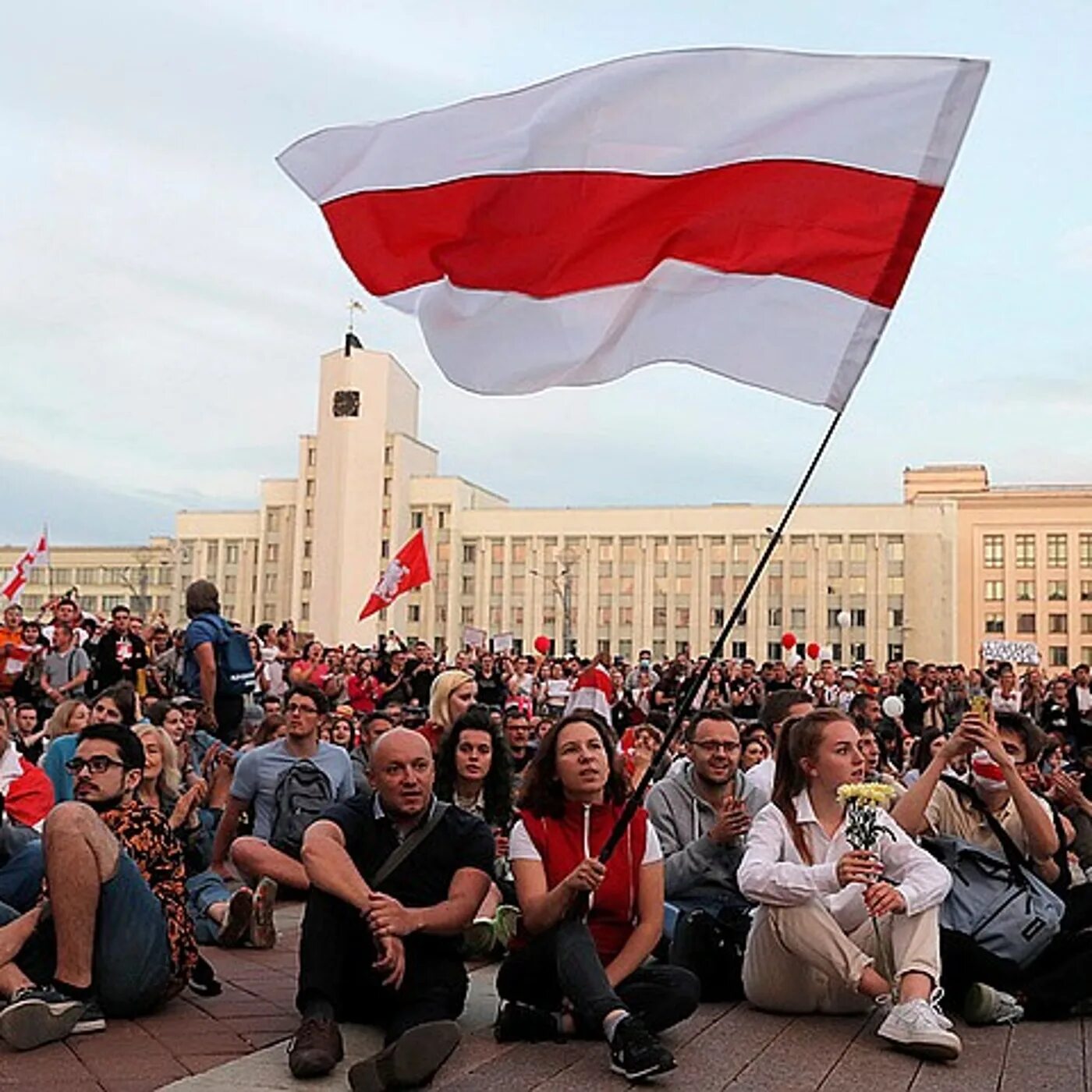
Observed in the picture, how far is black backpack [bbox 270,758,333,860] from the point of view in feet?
27.2

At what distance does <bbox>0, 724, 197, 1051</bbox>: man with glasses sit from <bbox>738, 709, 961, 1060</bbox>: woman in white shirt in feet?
7.09

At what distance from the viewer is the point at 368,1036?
5238 mm

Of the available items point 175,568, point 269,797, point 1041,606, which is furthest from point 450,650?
point 269,797

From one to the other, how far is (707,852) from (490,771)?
1.43m

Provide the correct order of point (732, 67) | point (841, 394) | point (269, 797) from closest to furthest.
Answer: point (841, 394)
point (732, 67)
point (269, 797)

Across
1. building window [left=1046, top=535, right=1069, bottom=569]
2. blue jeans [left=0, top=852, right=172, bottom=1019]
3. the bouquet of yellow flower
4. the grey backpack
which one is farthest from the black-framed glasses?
building window [left=1046, top=535, right=1069, bottom=569]

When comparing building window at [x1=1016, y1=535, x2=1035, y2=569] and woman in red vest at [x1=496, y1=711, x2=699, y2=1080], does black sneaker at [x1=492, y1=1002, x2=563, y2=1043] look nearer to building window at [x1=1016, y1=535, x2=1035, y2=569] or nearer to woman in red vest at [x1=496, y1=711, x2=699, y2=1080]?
woman in red vest at [x1=496, y1=711, x2=699, y2=1080]

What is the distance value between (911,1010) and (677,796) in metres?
1.87

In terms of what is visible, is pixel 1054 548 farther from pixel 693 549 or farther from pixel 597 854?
pixel 597 854

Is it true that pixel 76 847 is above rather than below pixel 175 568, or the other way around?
below

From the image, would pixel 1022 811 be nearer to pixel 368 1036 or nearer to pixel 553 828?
pixel 553 828

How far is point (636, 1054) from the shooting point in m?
4.64

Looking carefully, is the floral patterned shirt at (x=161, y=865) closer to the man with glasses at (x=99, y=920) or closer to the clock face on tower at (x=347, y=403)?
the man with glasses at (x=99, y=920)

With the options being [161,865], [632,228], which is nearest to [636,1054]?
[161,865]
